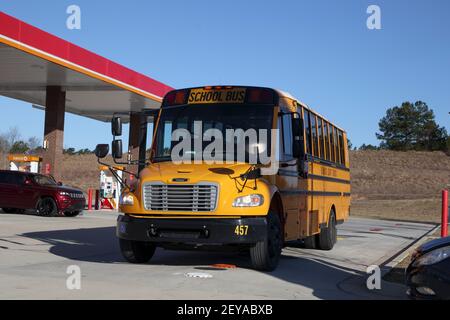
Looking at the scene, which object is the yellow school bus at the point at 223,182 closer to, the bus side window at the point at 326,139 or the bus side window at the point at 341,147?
the bus side window at the point at 326,139

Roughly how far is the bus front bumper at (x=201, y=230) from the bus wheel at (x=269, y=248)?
314 millimetres

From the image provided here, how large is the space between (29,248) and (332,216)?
6849 mm

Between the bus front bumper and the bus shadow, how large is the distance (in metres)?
0.70

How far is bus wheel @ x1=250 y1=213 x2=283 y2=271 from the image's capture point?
936cm

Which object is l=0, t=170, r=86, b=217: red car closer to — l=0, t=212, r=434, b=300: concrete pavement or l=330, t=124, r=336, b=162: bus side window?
l=0, t=212, r=434, b=300: concrete pavement

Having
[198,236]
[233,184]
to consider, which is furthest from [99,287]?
[233,184]

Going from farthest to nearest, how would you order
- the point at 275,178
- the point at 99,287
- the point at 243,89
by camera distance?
the point at 243,89 → the point at 275,178 → the point at 99,287

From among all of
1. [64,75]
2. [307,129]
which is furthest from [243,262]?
[64,75]

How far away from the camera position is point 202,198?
30.0ft

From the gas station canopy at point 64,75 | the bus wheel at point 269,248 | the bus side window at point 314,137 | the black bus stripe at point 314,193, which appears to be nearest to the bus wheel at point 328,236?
the black bus stripe at point 314,193

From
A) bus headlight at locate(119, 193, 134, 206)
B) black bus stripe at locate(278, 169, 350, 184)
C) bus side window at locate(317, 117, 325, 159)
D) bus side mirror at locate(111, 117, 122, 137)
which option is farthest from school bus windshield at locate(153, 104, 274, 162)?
bus side window at locate(317, 117, 325, 159)

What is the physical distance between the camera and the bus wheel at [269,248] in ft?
30.7

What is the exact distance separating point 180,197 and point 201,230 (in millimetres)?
590

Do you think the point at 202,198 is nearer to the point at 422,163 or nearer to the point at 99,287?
the point at 99,287
